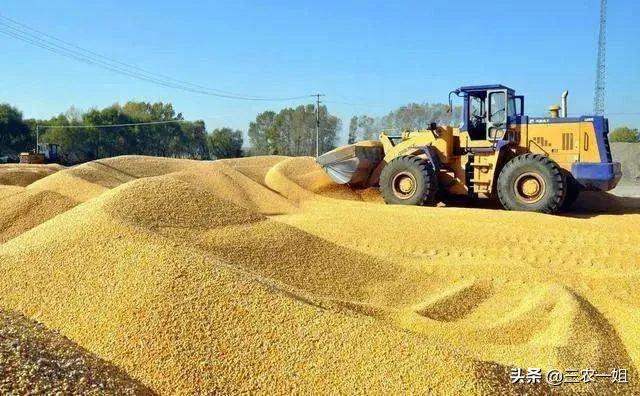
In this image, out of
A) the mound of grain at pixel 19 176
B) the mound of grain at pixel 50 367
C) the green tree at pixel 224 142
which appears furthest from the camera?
the green tree at pixel 224 142

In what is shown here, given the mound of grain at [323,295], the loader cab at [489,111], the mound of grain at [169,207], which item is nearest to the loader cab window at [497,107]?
the loader cab at [489,111]

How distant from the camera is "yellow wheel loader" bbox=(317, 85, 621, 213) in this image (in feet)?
29.8

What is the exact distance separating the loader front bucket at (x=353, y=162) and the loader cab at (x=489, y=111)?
6.60 feet

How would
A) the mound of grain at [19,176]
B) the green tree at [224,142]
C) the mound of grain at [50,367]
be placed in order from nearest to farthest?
the mound of grain at [50,367] < the mound of grain at [19,176] < the green tree at [224,142]

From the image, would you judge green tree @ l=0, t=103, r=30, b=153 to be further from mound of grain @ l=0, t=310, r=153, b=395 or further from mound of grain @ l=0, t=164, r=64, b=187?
mound of grain @ l=0, t=310, r=153, b=395

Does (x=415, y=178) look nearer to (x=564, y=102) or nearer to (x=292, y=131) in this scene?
(x=564, y=102)

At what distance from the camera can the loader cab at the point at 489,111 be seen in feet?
32.4

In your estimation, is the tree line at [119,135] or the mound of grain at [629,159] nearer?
the mound of grain at [629,159]

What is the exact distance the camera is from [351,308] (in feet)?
14.1

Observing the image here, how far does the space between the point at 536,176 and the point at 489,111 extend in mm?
1617

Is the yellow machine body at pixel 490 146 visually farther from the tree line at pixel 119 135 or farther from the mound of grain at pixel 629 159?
the tree line at pixel 119 135

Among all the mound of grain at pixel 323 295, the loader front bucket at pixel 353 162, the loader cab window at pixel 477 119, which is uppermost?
the loader cab window at pixel 477 119

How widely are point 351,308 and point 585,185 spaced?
6458 millimetres

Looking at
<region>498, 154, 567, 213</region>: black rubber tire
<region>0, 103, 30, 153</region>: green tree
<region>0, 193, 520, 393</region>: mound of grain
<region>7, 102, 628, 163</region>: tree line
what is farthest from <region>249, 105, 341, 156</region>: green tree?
<region>0, 193, 520, 393</region>: mound of grain
